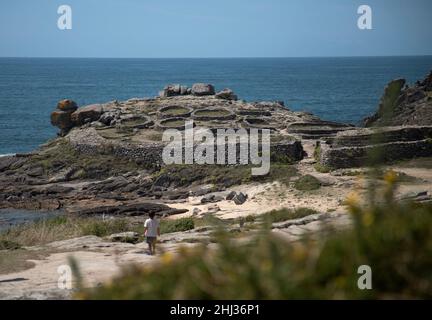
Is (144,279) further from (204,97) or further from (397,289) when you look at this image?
(204,97)

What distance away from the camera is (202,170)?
119 feet

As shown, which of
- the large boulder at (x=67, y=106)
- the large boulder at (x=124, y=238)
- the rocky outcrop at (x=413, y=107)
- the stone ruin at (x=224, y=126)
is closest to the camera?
the large boulder at (x=124, y=238)

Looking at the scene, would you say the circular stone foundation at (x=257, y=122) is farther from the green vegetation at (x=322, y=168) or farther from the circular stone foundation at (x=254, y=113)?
the green vegetation at (x=322, y=168)

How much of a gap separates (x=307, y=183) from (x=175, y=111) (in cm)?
2062

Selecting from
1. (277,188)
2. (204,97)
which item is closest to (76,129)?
(204,97)

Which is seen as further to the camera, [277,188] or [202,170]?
[202,170]

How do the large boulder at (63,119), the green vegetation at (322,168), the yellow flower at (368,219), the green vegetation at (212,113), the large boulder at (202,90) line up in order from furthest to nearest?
the large boulder at (202,90) < the large boulder at (63,119) < the green vegetation at (212,113) < the green vegetation at (322,168) < the yellow flower at (368,219)

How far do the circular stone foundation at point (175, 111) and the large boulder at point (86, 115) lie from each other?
4.64 metres

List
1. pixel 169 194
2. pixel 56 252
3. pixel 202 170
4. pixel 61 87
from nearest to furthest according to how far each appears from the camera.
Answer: pixel 56 252 → pixel 169 194 → pixel 202 170 → pixel 61 87

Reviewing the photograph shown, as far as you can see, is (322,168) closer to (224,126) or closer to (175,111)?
(224,126)

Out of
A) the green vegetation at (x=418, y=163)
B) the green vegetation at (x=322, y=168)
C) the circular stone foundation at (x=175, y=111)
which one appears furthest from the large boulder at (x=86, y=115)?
the green vegetation at (x=418, y=163)

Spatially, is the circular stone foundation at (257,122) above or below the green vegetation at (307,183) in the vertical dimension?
above

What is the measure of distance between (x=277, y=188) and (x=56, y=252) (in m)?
14.7

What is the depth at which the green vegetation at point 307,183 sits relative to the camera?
28.0m
